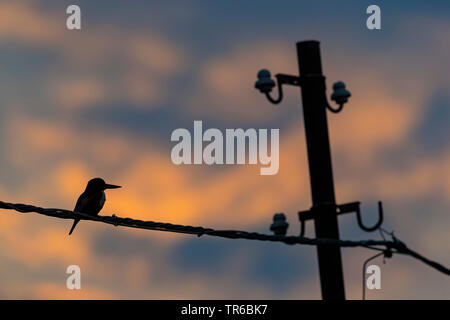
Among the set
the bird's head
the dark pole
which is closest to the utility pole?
the dark pole

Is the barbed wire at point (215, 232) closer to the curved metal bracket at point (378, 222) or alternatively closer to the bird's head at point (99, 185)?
the curved metal bracket at point (378, 222)

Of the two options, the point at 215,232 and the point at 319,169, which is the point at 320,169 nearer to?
the point at 319,169

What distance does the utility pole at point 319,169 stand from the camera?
15.3m

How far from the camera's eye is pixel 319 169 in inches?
612

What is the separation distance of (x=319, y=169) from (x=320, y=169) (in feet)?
0.05

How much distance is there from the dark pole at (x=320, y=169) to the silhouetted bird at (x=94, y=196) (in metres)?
3.66

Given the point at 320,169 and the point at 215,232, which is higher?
the point at 320,169

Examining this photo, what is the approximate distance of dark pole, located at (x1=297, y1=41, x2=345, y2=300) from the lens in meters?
15.2

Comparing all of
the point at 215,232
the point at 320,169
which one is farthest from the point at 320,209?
the point at 215,232

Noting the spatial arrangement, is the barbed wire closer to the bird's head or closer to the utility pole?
the utility pole

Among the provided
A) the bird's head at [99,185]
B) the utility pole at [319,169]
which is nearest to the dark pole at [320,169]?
the utility pole at [319,169]
